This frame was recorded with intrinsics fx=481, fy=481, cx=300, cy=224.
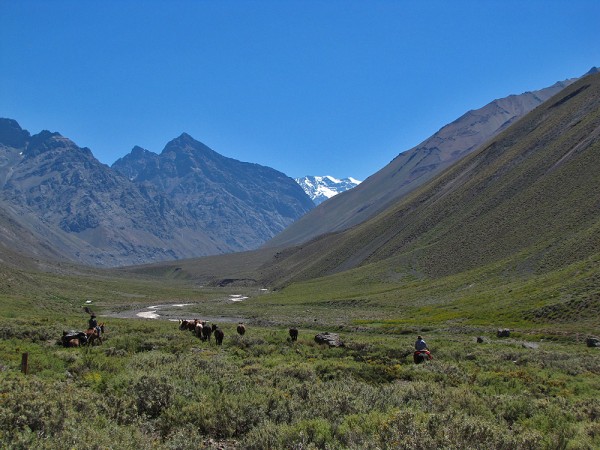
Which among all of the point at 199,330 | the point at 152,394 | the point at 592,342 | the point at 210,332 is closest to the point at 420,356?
the point at 210,332

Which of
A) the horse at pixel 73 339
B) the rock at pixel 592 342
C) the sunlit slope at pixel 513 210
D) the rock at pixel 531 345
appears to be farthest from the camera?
the sunlit slope at pixel 513 210

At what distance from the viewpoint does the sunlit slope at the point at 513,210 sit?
8269 cm

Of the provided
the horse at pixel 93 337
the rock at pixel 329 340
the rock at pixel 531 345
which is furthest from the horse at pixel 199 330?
the rock at pixel 531 345

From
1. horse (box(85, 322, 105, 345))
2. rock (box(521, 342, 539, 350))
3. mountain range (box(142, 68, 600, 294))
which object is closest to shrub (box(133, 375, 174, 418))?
horse (box(85, 322, 105, 345))

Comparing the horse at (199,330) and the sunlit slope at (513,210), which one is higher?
the sunlit slope at (513,210)

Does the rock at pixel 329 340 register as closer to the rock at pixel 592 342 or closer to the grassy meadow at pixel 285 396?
the grassy meadow at pixel 285 396

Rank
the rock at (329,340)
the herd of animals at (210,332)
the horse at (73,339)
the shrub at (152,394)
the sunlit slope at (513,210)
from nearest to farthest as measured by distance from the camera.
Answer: the shrub at (152,394) → the horse at (73,339) → the herd of animals at (210,332) → the rock at (329,340) → the sunlit slope at (513,210)

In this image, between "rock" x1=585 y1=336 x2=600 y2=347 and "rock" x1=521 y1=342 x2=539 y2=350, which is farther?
"rock" x1=585 y1=336 x2=600 y2=347

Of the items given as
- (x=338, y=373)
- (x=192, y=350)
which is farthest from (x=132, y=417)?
(x=192, y=350)

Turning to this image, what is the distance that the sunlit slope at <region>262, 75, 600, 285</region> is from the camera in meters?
82.7

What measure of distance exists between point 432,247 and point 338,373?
99323mm

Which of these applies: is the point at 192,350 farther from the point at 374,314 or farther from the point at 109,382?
the point at 374,314

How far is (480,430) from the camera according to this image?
9531 mm

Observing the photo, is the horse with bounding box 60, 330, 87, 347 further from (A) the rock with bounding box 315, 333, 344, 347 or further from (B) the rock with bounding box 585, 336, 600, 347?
(B) the rock with bounding box 585, 336, 600, 347
